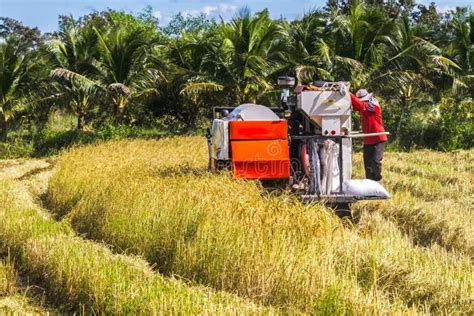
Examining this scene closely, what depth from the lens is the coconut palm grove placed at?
50.6 feet

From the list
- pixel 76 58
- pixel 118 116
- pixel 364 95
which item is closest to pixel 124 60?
pixel 76 58

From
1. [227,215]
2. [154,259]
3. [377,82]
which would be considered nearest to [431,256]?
[227,215]

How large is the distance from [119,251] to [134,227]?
27 centimetres

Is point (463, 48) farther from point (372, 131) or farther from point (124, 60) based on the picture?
point (372, 131)

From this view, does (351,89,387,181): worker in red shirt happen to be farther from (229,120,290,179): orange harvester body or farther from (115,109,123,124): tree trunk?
(115,109,123,124): tree trunk

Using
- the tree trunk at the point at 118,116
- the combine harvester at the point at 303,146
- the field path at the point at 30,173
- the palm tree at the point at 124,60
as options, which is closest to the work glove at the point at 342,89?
the combine harvester at the point at 303,146

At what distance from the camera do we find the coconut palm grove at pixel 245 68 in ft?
50.6

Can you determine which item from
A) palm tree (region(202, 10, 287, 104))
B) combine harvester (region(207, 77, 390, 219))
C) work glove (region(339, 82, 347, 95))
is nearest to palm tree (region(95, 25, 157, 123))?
palm tree (region(202, 10, 287, 104))

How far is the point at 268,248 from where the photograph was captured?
442 cm

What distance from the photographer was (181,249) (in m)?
4.80

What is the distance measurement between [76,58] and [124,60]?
155 cm

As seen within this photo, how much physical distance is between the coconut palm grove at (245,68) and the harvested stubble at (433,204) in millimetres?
4579

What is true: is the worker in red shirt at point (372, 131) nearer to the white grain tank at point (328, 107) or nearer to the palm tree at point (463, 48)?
the white grain tank at point (328, 107)

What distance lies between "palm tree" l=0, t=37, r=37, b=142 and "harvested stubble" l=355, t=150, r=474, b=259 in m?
10.0
